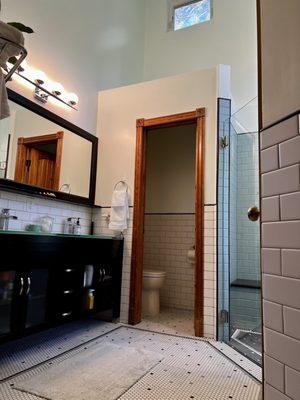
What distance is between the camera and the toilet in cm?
327

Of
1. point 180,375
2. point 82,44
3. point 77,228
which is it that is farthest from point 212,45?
point 180,375

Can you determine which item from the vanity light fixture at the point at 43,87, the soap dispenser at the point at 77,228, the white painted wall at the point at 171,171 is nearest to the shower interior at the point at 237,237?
the white painted wall at the point at 171,171

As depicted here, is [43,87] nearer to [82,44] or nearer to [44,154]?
[44,154]

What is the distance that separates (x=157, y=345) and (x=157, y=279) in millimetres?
1018

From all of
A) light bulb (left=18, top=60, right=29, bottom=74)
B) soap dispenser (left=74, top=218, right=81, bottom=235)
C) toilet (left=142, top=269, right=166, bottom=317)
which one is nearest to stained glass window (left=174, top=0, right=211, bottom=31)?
light bulb (left=18, top=60, right=29, bottom=74)

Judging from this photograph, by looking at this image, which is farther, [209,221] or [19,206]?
[209,221]

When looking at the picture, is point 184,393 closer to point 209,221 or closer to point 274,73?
point 209,221

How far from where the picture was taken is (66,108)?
2.92m

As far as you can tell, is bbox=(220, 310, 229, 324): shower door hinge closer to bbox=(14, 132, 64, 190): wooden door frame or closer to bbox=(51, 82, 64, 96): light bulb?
bbox=(14, 132, 64, 190): wooden door frame

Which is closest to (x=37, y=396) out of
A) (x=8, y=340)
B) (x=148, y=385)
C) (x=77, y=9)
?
(x=8, y=340)

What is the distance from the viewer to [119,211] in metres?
2.98

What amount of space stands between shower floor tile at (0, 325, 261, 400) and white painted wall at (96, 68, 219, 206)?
4.35 feet

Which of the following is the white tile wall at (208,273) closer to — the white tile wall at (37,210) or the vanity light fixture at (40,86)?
the white tile wall at (37,210)

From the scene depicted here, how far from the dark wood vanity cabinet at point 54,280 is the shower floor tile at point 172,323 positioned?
0.38 metres
